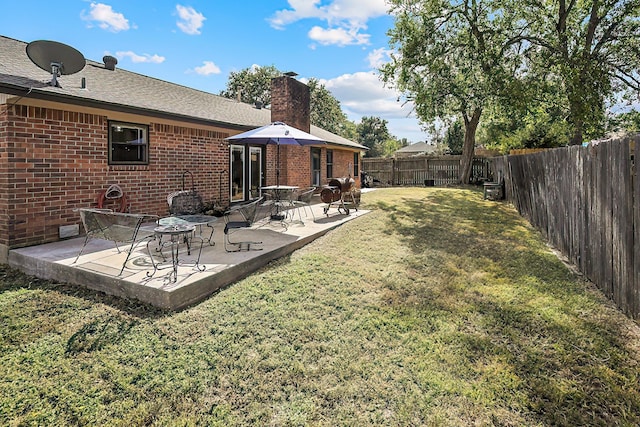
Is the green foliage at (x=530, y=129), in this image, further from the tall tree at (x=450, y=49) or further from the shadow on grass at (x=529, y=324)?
the shadow on grass at (x=529, y=324)

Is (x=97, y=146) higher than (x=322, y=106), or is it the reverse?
(x=322, y=106)

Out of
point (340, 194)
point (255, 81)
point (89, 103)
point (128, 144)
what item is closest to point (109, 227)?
point (89, 103)

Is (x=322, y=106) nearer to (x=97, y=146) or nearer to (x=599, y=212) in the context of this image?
(x=97, y=146)

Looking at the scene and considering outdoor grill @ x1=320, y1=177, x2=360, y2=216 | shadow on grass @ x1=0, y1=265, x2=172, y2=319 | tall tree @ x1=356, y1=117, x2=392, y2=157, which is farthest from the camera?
tall tree @ x1=356, y1=117, x2=392, y2=157

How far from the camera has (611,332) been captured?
364 centimetres

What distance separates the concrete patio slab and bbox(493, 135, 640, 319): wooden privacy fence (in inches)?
184

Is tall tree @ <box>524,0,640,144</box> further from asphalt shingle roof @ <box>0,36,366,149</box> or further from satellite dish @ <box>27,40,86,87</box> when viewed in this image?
satellite dish @ <box>27,40,86,87</box>

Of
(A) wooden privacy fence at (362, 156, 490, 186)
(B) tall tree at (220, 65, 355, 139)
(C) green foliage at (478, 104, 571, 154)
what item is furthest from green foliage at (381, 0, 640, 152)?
(B) tall tree at (220, 65, 355, 139)

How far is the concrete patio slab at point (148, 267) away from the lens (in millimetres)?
4238

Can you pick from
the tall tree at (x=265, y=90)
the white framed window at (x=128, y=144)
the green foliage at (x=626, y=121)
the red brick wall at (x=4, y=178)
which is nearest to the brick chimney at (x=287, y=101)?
the white framed window at (x=128, y=144)

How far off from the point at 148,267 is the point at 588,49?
19464mm

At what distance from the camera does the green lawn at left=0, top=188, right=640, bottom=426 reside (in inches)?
107

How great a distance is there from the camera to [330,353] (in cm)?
345

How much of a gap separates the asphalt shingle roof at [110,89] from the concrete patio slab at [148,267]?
101 inches
